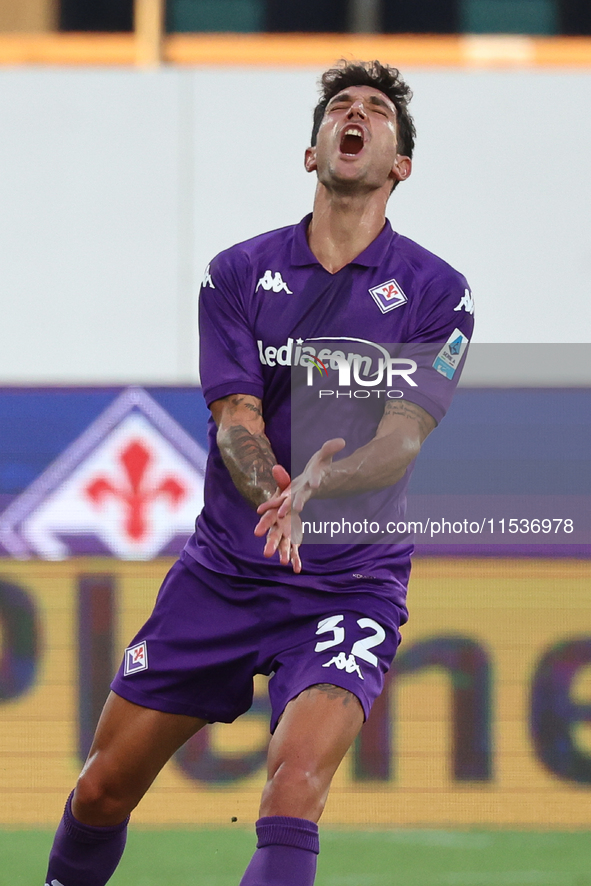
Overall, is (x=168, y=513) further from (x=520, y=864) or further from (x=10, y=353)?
(x=520, y=864)

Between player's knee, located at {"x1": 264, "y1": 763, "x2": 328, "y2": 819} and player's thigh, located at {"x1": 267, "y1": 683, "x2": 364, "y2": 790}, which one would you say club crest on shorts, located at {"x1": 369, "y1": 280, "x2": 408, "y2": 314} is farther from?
player's knee, located at {"x1": 264, "y1": 763, "x2": 328, "y2": 819}

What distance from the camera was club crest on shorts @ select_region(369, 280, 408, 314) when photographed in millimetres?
2740

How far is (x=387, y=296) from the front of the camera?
2.75m

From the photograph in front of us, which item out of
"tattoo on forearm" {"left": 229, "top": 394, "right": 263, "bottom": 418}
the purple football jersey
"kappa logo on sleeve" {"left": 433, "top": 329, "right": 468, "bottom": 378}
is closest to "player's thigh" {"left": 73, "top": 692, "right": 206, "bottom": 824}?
the purple football jersey

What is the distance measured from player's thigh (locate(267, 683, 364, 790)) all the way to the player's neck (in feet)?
3.14

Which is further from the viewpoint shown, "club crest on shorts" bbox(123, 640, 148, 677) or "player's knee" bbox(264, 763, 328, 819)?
"club crest on shorts" bbox(123, 640, 148, 677)

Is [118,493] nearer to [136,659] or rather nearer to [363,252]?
[136,659]

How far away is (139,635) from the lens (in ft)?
9.04

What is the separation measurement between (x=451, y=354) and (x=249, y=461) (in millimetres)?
519

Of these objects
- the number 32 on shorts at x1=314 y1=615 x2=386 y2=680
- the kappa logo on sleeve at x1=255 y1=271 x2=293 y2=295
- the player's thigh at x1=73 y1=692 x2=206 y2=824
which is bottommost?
the player's thigh at x1=73 y1=692 x2=206 y2=824

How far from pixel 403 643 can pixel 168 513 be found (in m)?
0.93

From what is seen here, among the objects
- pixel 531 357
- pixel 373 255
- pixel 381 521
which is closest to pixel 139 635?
pixel 381 521

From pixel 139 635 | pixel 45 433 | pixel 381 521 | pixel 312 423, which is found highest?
pixel 45 433

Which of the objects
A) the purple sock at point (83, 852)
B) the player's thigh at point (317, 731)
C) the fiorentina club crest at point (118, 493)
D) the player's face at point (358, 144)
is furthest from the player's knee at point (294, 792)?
the fiorentina club crest at point (118, 493)
